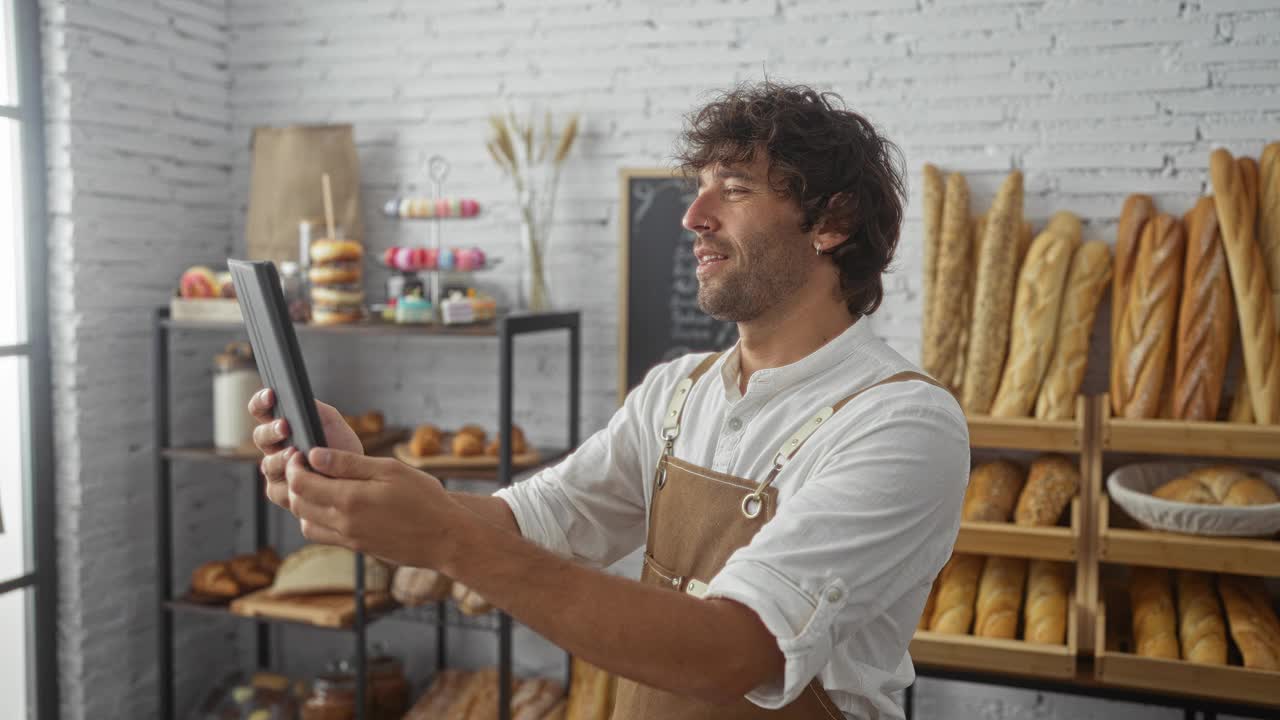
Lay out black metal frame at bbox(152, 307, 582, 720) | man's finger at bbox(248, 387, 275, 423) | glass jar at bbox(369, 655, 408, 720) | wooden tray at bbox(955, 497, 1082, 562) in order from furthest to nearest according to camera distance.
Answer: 1. glass jar at bbox(369, 655, 408, 720)
2. black metal frame at bbox(152, 307, 582, 720)
3. wooden tray at bbox(955, 497, 1082, 562)
4. man's finger at bbox(248, 387, 275, 423)

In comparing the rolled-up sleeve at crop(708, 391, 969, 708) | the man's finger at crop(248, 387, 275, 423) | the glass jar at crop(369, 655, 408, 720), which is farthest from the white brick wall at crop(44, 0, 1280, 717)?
the man's finger at crop(248, 387, 275, 423)

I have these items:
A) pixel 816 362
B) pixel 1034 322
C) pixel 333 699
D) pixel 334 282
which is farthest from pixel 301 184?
pixel 816 362

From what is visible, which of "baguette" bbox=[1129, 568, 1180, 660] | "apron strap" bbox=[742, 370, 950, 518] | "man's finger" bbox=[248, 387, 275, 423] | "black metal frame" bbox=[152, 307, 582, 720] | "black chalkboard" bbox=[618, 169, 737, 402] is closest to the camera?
"man's finger" bbox=[248, 387, 275, 423]

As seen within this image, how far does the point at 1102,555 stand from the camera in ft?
8.09

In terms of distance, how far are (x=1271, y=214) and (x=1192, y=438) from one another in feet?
1.86

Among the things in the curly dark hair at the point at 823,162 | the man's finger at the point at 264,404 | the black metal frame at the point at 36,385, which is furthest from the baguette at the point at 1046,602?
the black metal frame at the point at 36,385

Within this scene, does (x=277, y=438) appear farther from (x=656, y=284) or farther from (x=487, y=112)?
(x=487, y=112)

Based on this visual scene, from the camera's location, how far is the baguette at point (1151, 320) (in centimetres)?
250

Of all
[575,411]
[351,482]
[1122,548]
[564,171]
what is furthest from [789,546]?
[564,171]

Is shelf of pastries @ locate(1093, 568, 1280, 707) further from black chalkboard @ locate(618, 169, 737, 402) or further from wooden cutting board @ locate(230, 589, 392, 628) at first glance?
wooden cutting board @ locate(230, 589, 392, 628)

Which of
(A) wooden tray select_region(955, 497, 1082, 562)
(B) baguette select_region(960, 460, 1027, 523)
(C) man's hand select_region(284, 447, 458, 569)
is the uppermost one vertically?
(C) man's hand select_region(284, 447, 458, 569)

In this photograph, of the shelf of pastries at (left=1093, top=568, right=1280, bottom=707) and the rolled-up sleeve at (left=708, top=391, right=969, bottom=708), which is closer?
the rolled-up sleeve at (left=708, top=391, right=969, bottom=708)

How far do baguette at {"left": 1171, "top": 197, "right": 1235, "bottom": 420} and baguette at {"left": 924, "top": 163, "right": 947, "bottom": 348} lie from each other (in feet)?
1.89

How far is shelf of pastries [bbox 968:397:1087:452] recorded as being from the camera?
2527mm
